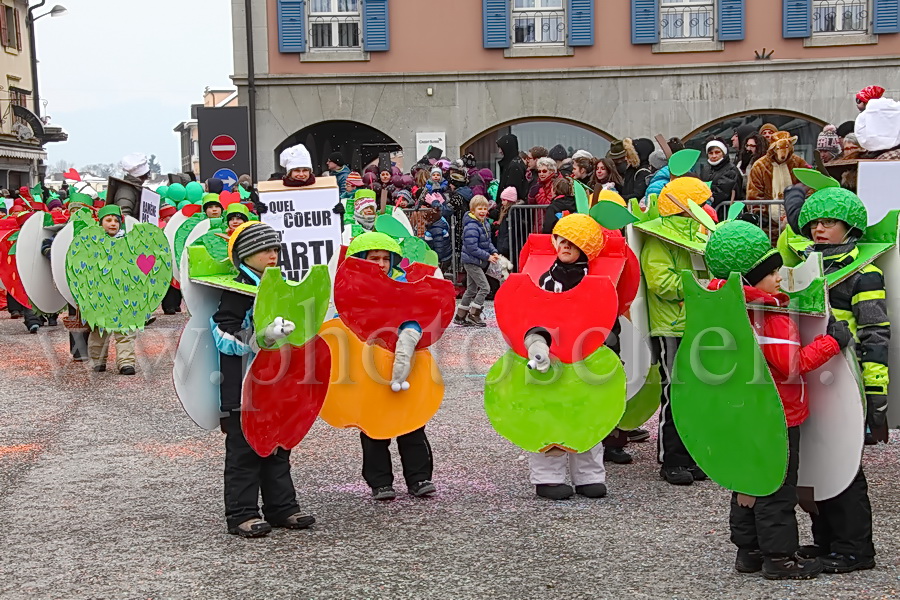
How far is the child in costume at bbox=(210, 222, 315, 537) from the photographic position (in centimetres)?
558

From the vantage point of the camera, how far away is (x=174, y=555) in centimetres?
530

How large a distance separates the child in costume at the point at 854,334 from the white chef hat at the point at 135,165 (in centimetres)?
1012

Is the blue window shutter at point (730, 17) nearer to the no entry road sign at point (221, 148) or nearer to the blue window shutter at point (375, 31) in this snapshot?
the blue window shutter at point (375, 31)

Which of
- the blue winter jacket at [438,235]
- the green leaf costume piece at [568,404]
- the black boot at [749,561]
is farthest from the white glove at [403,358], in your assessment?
the blue winter jacket at [438,235]

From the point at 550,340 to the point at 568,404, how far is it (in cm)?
33

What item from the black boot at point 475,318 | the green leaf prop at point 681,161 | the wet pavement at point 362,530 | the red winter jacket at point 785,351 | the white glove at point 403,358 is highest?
the green leaf prop at point 681,161

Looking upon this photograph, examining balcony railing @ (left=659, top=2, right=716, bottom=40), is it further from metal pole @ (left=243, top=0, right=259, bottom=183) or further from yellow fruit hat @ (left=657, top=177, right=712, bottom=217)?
yellow fruit hat @ (left=657, top=177, right=712, bottom=217)

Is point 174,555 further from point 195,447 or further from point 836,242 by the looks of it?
point 836,242

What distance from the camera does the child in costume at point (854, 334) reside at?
15.7 ft

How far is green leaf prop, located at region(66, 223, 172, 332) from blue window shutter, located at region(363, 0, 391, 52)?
42.3 feet

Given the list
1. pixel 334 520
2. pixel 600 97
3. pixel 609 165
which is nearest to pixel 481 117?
pixel 600 97

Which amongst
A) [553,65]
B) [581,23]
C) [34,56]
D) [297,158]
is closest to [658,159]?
[297,158]

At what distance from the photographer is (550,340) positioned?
19.9ft

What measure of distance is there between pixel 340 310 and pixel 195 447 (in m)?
2.03
